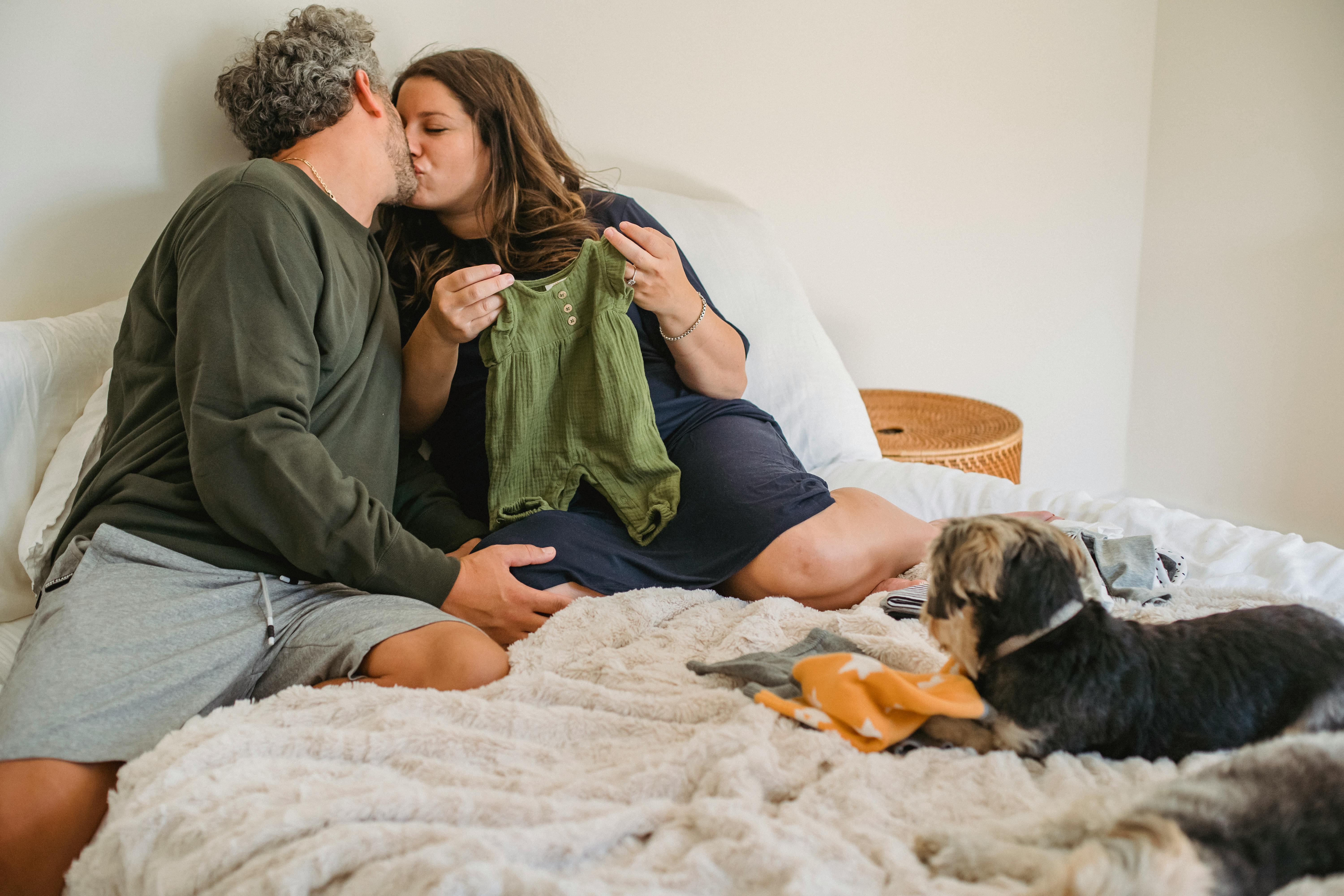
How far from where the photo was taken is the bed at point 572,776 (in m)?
0.77

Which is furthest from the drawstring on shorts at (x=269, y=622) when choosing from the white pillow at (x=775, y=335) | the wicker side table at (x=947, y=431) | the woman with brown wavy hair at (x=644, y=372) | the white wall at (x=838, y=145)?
the wicker side table at (x=947, y=431)

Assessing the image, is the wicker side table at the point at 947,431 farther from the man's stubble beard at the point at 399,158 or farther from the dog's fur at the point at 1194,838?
the dog's fur at the point at 1194,838

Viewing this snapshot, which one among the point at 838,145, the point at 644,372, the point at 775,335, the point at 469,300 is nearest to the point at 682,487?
the point at 644,372

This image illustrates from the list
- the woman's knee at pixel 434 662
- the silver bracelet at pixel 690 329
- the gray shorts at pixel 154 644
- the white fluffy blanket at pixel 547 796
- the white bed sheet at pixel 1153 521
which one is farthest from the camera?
the silver bracelet at pixel 690 329

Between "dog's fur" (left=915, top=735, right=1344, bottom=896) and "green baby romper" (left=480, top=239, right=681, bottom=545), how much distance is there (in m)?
0.86

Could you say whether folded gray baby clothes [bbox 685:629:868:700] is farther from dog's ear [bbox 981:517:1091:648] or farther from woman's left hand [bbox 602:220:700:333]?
woman's left hand [bbox 602:220:700:333]

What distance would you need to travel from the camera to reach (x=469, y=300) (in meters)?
1.42

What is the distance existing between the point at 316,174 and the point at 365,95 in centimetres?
16

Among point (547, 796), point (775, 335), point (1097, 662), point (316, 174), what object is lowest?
point (547, 796)

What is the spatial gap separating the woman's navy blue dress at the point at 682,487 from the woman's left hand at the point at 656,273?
123 mm

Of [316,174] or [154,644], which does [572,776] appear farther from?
[316,174]

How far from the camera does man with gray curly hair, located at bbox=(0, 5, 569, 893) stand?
1034 mm

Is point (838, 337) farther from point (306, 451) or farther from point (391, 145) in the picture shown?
point (306, 451)

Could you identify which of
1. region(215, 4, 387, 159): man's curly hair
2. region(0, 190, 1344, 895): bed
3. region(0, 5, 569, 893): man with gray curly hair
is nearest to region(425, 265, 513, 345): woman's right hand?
region(0, 5, 569, 893): man with gray curly hair
